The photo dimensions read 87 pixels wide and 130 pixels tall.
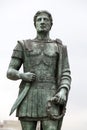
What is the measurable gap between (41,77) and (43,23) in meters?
1.23

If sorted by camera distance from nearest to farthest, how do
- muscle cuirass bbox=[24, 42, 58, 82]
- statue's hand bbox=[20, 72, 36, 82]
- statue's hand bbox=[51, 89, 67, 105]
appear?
statue's hand bbox=[51, 89, 67, 105] < statue's hand bbox=[20, 72, 36, 82] < muscle cuirass bbox=[24, 42, 58, 82]

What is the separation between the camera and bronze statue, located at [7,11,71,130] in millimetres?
13414

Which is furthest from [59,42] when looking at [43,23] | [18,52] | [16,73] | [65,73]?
[16,73]

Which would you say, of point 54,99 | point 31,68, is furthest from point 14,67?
point 54,99

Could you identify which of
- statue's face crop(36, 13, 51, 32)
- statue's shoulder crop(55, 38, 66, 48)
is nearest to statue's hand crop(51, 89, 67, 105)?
statue's shoulder crop(55, 38, 66, 48)

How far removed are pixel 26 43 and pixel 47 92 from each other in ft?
4.05

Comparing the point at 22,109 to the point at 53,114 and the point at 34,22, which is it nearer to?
the point at 53,114

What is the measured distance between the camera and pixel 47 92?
1358 centimetres

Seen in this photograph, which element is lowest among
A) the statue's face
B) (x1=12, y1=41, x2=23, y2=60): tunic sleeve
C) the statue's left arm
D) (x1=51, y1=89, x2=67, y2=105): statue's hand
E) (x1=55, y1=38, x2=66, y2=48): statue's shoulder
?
(x1=51, y1=89, x2=67, y2=105): statue's hand

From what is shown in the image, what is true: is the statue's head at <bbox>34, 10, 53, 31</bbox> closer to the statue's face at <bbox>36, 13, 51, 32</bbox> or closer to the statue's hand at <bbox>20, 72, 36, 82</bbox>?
the statue's face at <bbox>36, 13, 51, 32</bbox>

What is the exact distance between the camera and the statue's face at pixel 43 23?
13961mm

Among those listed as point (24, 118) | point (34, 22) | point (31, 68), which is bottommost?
point (24, 118)

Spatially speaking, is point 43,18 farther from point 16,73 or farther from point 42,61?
point 16,73

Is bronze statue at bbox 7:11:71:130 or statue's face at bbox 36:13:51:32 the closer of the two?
bronze statue at bbox 7:11:71:130
